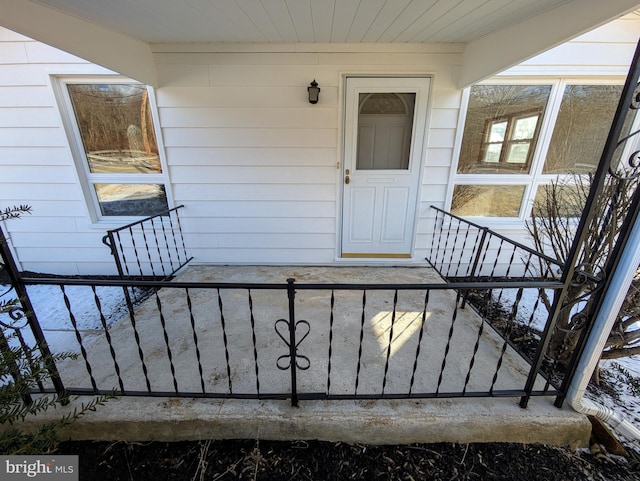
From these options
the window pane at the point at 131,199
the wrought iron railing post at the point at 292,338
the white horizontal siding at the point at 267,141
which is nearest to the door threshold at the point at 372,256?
the white horizontal siding at the point at 267,141

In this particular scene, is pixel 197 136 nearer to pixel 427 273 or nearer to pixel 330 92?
pixel 330 92

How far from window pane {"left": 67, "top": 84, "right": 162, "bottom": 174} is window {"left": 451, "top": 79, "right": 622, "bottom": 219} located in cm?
371

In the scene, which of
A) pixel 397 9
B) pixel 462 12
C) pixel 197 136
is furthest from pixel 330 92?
pixel 197 136

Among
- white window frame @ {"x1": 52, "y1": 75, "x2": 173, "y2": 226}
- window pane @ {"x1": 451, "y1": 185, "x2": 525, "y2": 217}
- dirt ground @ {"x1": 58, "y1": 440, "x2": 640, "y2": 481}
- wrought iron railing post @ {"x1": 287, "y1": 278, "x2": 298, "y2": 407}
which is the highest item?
white window frame @ {"x1": 52, "y1": 75, "x2": 173, "y2": 226}

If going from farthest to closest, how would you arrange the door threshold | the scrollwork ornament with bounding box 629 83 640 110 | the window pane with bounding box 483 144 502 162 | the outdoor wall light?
1. the door threshold
2. the window pane with bounding box 483 144 502 162
3. the outdoor wall light
4. the scrollwork ornament with bounding box 629 83 640 110

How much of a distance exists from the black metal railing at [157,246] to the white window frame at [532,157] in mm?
3402

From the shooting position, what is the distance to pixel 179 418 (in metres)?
1.46

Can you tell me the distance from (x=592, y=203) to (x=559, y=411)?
118 cm

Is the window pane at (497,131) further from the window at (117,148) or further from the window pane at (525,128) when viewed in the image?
the window at (117,148)

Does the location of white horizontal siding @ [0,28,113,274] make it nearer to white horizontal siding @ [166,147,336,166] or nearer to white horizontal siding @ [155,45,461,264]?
white horizontal siding @ [155,45,461,264]

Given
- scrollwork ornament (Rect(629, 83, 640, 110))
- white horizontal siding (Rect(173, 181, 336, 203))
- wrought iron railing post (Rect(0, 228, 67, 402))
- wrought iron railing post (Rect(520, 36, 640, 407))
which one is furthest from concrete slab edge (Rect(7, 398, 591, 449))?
white horizontal siding (Rect(173, 181, 336, 203))

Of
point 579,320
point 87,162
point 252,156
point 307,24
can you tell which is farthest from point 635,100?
point 87,162

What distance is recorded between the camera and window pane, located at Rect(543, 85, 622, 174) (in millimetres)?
2875

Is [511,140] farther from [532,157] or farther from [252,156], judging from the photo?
[252,156]
